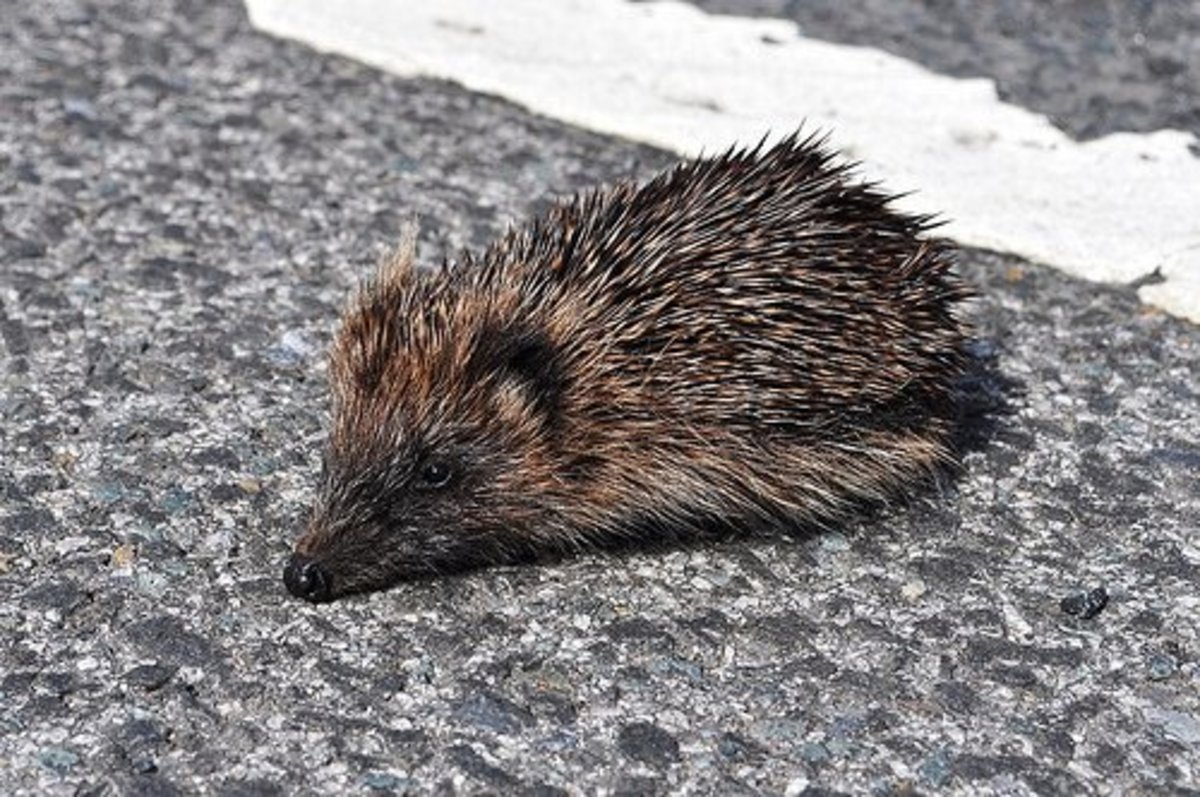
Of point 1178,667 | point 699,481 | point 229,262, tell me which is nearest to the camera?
point 1178,667

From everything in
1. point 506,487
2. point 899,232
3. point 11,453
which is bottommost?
point 11,453

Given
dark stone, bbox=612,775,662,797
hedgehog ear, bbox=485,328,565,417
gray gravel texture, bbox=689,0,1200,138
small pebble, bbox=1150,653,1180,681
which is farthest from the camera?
gray gravel texture, bbox=689,0,1200,138

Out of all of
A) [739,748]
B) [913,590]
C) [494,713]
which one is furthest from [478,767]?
[913,590]

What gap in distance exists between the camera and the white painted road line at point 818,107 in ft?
22.2

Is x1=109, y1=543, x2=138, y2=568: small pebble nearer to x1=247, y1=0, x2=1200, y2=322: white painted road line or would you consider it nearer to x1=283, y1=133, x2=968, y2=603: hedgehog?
x1=283, y1=133, x2=968, y2=603: hedgehog

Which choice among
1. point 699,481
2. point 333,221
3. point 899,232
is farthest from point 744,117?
point 699,481

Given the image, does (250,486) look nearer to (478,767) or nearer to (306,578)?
(306,578)

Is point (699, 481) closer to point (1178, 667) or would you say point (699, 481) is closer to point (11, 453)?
point (1178, 667)

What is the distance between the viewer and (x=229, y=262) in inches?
252

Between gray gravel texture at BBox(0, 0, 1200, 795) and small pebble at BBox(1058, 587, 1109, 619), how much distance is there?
0.03 m

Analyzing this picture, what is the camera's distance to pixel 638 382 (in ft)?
16.1

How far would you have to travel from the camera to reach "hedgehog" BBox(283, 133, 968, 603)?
474 centimetres

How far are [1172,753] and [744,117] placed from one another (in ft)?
12.2

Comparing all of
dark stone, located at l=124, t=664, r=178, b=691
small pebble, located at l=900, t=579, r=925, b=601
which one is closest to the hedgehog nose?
dark stone, located at l=124, t=664, r=178, b=691
